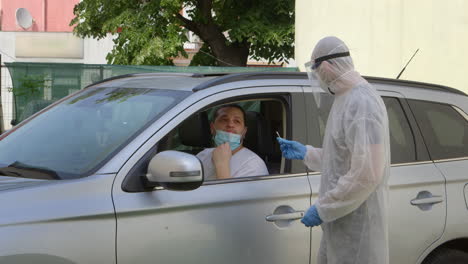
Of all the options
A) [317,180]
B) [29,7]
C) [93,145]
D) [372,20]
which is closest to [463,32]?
[372,20]

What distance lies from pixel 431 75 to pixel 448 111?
311 inches

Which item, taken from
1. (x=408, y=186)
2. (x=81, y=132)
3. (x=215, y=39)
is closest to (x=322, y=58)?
(x=408, y=186)

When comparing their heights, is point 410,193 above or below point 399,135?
below

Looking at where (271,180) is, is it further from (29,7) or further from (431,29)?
(29,7)

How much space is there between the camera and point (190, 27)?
28.8 m

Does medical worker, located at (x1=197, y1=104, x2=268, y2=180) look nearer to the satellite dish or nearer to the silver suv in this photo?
the silver suv

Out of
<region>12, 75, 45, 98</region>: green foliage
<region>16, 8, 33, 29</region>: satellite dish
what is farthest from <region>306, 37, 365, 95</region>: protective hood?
<region>16, 8, 33, 29</region>: satellite dish

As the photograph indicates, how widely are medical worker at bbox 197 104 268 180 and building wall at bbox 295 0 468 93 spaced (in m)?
7.75

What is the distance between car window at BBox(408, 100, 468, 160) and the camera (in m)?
4.80

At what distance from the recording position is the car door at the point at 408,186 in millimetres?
4469

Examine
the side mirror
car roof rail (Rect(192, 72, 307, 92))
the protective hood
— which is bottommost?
the side mirror

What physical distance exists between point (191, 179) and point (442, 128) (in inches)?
76.0

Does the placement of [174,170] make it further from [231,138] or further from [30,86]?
[30,86]

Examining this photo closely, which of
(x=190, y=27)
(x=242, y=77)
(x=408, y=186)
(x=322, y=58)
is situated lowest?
(x=408, y=186)
